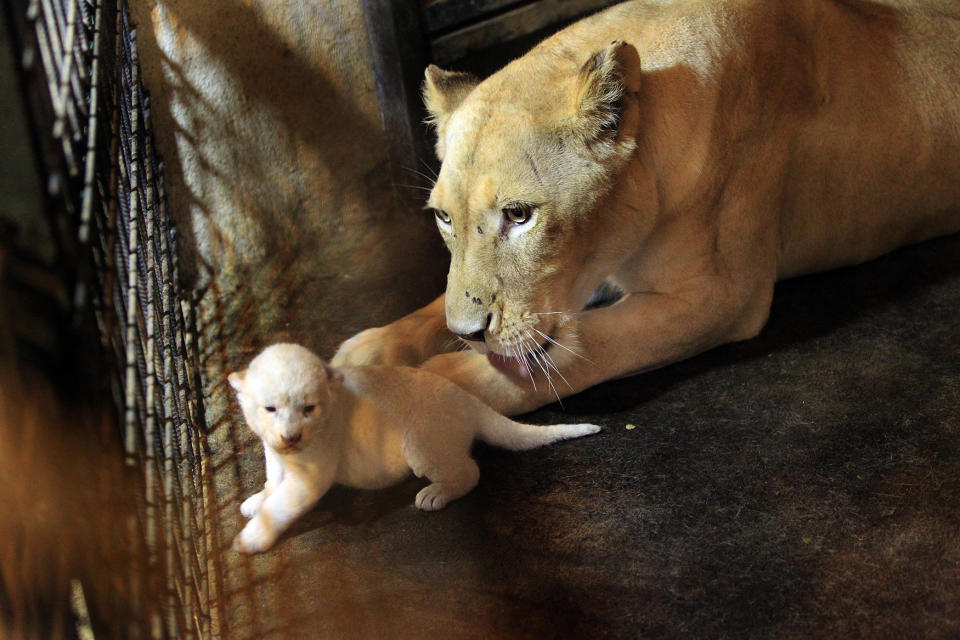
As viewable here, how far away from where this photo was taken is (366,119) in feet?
12.4

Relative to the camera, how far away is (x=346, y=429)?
2.22 m

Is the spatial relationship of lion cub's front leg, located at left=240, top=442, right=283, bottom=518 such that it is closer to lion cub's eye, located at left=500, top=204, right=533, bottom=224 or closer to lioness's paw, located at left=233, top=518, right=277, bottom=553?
lioness's paw, located at left=233, top=518, right=277, bottom=553

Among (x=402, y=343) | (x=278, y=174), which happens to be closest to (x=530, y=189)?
(x=402, y=343)

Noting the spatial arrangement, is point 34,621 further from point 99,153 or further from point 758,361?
point 758,361

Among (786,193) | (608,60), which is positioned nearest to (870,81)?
(786,193)

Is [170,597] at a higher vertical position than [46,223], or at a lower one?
lower

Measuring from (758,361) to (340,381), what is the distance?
1.28 metres

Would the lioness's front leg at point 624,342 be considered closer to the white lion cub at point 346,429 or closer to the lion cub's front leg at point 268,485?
the white lion cub at point 346,429

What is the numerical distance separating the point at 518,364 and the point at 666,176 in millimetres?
656

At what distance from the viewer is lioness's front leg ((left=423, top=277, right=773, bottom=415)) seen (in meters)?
2.57

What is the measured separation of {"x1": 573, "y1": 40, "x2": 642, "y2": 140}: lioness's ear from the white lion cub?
74cm

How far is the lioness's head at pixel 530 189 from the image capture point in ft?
7.61

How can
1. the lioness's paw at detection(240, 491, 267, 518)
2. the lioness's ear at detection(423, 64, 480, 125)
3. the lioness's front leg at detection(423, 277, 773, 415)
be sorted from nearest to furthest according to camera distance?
the lioness's paw at detection(240, 491, 267, 518)
the lioness's front leg at detection(423, 277, 773, 415)
the lioness's ear at detection(423, 64, 480, 125)

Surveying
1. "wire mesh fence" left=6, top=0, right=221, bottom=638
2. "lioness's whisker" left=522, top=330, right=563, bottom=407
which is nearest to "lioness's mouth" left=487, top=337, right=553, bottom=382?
"lioness's whisker" left=522, top=330, right=563, bottom=407
